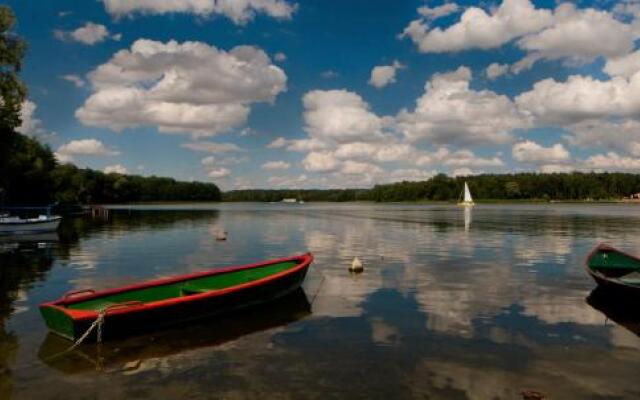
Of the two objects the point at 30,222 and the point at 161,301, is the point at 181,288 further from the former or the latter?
the point at 30,222

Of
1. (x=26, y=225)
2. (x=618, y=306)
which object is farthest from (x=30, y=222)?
(x=618, y=306)

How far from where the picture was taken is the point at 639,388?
11.2 meters

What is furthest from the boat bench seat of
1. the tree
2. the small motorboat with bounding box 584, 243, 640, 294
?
the tree

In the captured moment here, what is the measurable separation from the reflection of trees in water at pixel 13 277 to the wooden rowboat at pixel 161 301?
144 centimetres

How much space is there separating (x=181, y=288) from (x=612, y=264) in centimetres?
1985

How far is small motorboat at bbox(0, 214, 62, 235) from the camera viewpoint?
166 ft

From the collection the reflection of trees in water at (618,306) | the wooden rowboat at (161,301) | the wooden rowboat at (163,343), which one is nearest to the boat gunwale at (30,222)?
the wooden rowboat at (161,301)

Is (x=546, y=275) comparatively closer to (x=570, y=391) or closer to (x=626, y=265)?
(x=626, y=265)

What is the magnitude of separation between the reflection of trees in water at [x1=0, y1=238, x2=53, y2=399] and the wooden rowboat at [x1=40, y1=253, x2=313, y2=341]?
144 cm

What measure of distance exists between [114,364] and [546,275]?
21.4 meters

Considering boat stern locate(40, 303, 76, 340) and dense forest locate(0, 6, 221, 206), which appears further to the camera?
dense forest locate(0, 6, 221, 206)

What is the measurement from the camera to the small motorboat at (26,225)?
50.6 metres

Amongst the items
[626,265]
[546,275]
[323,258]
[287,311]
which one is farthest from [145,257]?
[626,265]

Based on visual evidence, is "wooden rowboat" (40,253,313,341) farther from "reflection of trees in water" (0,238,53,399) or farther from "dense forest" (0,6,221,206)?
"dense forest" (0,6,221,206)
